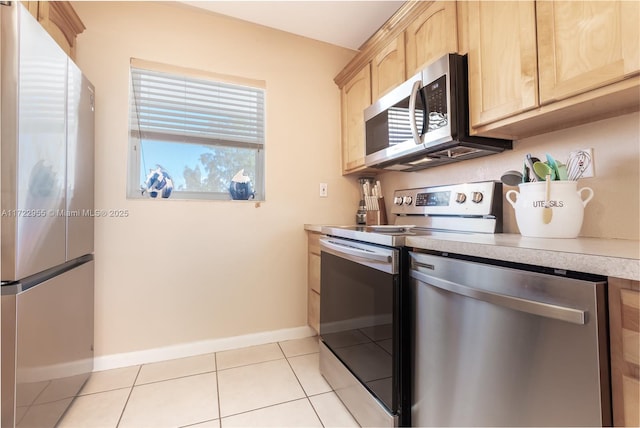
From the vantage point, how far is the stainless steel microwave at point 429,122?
1.30m

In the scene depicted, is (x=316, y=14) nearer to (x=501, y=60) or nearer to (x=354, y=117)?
(x=354, y=117)

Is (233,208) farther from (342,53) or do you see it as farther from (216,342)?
(342,53)

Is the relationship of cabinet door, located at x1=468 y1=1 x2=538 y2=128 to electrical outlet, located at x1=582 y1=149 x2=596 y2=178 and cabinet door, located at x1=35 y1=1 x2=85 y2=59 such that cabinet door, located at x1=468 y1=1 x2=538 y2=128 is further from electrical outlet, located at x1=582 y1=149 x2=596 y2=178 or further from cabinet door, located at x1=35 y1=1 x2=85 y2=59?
cabinet door, located at x1=35 y1=1 x2=85 y2=59

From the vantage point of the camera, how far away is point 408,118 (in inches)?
62.4

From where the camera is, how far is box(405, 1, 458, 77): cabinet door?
1321 mm

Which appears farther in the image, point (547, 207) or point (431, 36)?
point (431, 36)

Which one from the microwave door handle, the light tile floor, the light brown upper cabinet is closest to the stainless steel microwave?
the microwave door handle

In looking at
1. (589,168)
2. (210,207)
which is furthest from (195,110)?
(589,168)

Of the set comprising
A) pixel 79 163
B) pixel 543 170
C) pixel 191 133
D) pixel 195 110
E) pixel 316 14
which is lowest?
pixel 543 170

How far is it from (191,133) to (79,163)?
0.71m

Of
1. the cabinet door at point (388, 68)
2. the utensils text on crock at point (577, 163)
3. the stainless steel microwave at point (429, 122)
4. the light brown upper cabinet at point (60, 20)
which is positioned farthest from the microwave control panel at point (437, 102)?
the light brown upper cabinet at point (60, 20)

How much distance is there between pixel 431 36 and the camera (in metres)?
1.43

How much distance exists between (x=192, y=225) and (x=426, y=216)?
1577mm

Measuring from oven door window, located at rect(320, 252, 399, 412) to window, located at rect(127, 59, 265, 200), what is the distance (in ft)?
3.31
